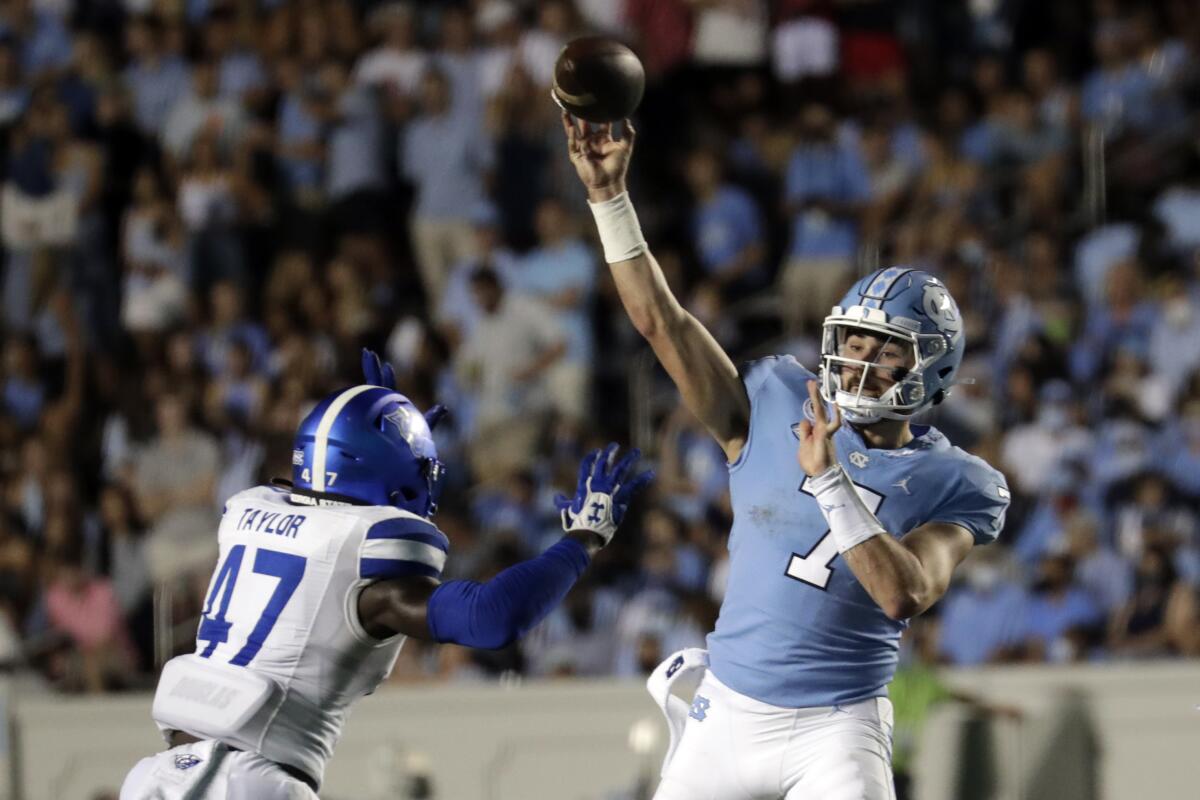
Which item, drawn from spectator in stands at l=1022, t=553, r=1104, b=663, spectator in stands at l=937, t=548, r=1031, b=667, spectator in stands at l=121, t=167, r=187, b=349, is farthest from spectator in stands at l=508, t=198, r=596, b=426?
spectator in stands at l=1022, t=553, r=1104, b=663

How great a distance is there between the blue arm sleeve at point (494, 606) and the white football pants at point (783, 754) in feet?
2.08

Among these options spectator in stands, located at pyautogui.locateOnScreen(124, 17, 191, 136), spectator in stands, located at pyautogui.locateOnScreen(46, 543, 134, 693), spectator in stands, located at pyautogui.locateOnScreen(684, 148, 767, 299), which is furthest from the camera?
spectator in stands, located at pyautogui.locateOnScreen(124, 17, 191, 136)

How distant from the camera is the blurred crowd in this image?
367 inches

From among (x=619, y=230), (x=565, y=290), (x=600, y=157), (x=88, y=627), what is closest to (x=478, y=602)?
(x=619, y=230)

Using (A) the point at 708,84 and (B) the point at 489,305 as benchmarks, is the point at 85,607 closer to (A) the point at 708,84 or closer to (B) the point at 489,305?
(B) the point at 489,305

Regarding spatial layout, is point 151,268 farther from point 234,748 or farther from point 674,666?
point 234,748

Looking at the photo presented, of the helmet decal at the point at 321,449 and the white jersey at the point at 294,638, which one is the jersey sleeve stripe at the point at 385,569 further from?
the helmet decal at the point at 321,449

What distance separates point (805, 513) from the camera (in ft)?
14.8

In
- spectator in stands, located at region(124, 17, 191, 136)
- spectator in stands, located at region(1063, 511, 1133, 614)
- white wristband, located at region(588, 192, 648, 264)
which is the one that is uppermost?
spectator in stands, located at region(124, 17, 191, 136)

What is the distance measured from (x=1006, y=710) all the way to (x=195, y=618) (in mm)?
4317

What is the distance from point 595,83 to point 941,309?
1.07 meters

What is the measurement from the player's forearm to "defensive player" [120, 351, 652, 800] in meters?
0.68

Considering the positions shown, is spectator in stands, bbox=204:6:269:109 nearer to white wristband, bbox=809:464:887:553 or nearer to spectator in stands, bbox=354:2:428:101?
spectator in stands, bbox=354:2:428:101

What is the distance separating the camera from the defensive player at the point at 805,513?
176 inches
